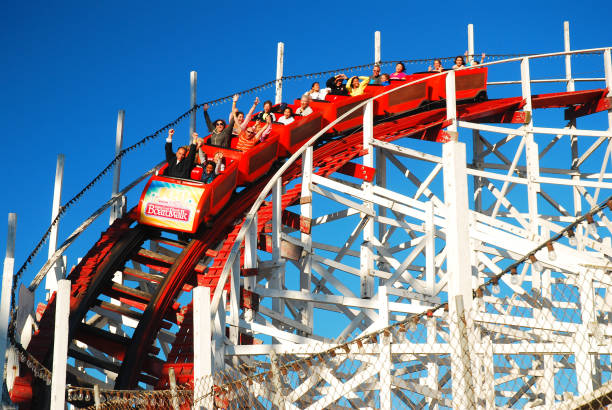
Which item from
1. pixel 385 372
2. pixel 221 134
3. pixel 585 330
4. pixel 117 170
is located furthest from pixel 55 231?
pixel 585 330

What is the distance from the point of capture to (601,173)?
15.3 m

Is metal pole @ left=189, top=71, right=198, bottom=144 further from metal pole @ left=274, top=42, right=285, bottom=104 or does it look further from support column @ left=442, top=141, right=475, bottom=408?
support column @ left=442, top=141, right=475, bottom=408

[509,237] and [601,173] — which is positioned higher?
[601,173]

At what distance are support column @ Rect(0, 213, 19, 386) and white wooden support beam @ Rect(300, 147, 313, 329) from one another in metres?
4.72

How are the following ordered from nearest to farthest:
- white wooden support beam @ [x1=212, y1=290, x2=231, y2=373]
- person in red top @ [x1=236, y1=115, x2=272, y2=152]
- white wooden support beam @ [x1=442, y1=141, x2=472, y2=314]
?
1. white wooden support beam @ [x1=442, y1=141, x2=472, y2=314]
2. white wooden support beam @ [x1=212, y1=290, x2=231, y2=373]
3. person in red top @ [x1=236, y1=115, x2=272, y2=152]

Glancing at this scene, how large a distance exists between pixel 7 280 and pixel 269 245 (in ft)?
17.0

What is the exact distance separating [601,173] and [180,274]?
702 centimetres

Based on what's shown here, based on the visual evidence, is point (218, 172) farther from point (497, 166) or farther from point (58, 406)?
point (58, 406)

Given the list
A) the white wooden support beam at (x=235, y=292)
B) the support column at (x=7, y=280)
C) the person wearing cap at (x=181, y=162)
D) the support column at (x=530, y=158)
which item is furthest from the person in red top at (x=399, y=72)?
the support column at (x=7, y=280)

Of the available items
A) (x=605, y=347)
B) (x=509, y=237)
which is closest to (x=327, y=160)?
(x=509, y=237)

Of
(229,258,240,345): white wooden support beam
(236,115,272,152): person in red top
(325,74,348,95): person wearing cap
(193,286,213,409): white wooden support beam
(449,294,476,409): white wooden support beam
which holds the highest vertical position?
(325,74,348,95): person wearing cap

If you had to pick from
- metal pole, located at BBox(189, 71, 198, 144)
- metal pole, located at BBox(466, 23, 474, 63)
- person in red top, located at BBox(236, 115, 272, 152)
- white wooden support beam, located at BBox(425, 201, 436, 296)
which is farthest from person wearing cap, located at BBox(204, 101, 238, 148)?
metal pole, located at BBox(466, 23, 474, 63)

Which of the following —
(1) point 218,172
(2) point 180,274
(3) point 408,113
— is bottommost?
(2) point 180,274

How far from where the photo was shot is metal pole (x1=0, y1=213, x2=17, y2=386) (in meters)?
8.42
